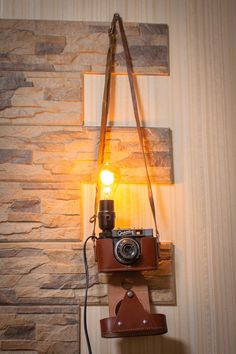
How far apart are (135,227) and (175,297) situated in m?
0.29

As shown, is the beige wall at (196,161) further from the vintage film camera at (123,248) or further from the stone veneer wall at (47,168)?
the vintage film camera at (123,248)

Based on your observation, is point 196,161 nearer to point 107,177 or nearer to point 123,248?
point 107,177

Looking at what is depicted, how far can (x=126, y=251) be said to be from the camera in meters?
1.38

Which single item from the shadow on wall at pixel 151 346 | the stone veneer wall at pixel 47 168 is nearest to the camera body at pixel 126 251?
the stone veneer wall at pixel 47 168

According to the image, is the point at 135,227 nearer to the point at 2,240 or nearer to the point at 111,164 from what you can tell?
the point at 111,164

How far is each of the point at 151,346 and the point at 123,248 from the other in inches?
15.3

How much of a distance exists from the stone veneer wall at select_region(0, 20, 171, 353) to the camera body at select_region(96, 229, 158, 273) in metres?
0.14

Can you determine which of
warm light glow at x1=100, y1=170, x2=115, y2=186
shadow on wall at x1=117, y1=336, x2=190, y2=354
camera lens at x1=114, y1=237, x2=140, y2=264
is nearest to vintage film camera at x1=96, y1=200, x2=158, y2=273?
A: camera lens at x1=114, y1=237, x2=140, y2=264

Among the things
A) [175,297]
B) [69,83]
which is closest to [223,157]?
[175,297]

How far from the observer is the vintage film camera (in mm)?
1373

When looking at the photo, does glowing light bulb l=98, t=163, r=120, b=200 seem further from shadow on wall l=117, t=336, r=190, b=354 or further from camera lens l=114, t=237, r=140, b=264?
shadow on wall l=117, t=336, r=190, b=354

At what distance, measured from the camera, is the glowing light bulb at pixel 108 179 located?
1.48 m

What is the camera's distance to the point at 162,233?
61.0 inches

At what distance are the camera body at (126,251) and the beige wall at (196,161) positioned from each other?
17cm
